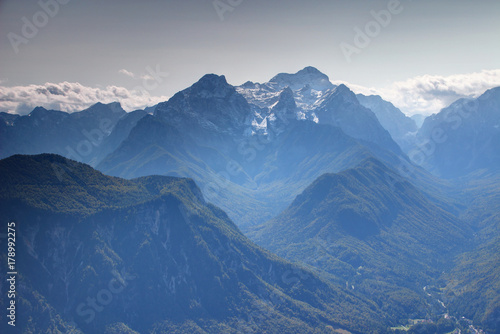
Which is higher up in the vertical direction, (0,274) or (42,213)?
(42,213)

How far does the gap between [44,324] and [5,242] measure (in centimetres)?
3758

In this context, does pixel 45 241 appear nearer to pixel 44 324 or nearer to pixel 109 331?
pixel 44 324

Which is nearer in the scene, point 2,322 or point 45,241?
point 2,322

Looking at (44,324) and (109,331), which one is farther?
(109,331)

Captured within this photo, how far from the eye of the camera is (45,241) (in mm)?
196375

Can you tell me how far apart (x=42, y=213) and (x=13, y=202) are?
1267cm

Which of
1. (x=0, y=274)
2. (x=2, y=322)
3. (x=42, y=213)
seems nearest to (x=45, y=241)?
(x=42, y=213)

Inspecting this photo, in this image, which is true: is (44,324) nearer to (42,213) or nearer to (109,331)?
(109,331)

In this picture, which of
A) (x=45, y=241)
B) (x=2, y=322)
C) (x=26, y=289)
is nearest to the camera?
(x=2, y=322)

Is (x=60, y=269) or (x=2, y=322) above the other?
(x=60, y=269)

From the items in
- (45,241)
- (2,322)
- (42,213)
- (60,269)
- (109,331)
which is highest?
(42,213)

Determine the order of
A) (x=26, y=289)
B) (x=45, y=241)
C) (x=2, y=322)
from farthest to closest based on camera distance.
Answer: (x=45, y=241) → (x=26, y=289) → (x=2, y=322)

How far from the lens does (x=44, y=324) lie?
184 m

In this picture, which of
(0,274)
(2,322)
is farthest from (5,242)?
(2,322)
